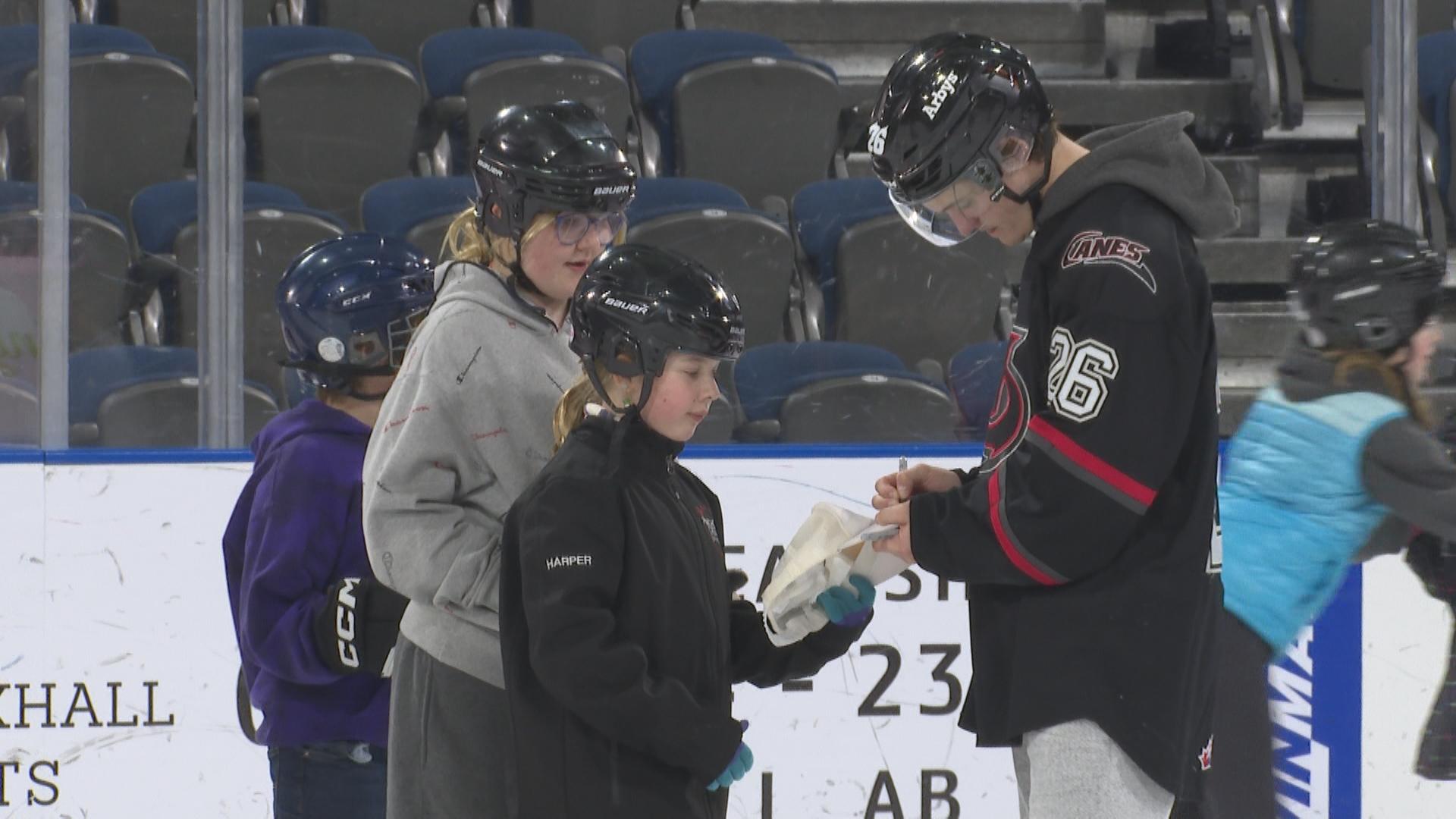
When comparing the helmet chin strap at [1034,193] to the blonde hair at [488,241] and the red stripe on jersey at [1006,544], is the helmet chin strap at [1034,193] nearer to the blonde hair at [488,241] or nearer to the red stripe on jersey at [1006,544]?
the red stripe on jersey at [1006,544]

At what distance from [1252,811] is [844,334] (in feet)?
5.13

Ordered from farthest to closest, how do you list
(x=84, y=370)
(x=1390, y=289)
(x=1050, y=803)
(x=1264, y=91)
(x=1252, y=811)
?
(x=1264, y=91) → (x=84, y=370) → (x=1390, y=289) → (x=1252, y=811) → (x=1050, y=803)

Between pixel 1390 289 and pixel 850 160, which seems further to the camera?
pixel 850 160

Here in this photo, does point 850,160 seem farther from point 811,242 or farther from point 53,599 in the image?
point 53,599

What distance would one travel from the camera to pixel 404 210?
3.91m

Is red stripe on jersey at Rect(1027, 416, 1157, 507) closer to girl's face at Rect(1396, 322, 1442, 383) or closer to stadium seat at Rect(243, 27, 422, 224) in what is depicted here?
girl's face at Rect(1396, 322, 1442, 383)

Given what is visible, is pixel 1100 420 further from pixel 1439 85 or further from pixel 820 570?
pixel 1439 85

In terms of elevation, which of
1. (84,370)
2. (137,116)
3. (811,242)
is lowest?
(84,370)

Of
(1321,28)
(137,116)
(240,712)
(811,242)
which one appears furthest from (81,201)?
(1321,28)

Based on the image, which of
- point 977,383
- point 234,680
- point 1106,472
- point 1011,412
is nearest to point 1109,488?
point 1106,472

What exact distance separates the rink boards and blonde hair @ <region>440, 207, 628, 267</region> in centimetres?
134

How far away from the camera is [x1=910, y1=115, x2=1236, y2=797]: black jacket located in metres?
1.62

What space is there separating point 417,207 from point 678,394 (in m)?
2.27

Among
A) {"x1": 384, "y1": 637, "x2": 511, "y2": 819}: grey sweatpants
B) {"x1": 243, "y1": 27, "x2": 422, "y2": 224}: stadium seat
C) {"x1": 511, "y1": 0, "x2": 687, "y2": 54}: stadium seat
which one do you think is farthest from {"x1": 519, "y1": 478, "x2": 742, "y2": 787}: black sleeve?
{"x1": 511, "y1": 0, "x2": 687, "y2": 54}: stadium seat
